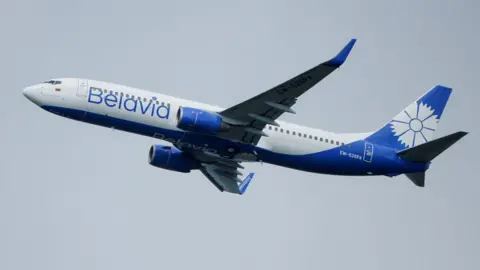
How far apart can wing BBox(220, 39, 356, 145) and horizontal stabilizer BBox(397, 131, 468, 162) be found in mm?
10743

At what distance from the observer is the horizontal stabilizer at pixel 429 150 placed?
64.2 metres

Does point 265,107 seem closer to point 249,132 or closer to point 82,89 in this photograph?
point 249,132

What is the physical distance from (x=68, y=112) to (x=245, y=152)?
1219cm

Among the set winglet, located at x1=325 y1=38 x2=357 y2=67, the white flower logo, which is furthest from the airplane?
Result: winglet, located at x1=325 y1=38 x2=357 y2=67

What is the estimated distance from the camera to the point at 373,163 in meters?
68.2

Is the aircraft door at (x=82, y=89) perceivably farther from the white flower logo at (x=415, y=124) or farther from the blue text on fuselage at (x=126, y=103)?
the white flower logo at (x=415, y=124)

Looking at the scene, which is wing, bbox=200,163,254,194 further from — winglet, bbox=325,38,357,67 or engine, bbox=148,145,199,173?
winglet, bbox=325,38,357,67

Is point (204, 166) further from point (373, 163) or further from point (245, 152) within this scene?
point (373, 163)

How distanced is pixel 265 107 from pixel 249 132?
258 cm

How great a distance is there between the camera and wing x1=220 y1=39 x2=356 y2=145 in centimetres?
5833

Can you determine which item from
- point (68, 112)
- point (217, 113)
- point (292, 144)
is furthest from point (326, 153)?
point (68, 112)

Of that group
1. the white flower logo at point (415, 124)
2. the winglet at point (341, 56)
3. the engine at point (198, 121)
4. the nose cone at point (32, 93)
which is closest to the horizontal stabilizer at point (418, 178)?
the white flower logo at point (415, 124)

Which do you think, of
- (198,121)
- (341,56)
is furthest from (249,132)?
(341,56)

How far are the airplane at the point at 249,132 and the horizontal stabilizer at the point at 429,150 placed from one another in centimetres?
7
